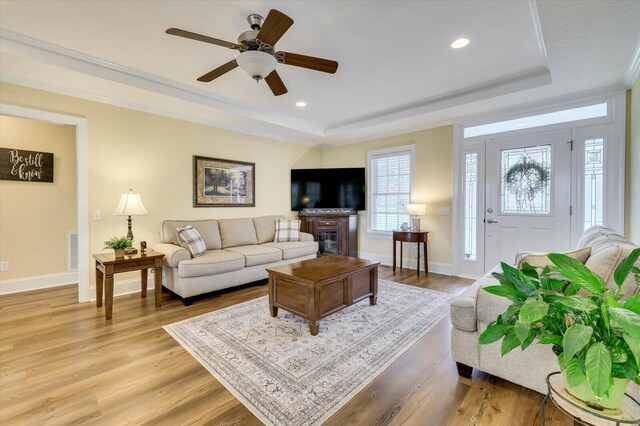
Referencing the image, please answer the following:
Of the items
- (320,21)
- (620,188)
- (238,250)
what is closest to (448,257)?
(620,188)

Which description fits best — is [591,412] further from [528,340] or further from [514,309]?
[514,309]

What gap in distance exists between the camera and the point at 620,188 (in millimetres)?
3209

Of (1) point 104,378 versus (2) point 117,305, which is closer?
(1) point 104,378

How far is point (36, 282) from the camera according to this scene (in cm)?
389

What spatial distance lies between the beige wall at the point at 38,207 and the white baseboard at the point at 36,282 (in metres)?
0.06

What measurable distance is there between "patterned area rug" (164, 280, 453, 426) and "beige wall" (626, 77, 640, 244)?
81.4 inches

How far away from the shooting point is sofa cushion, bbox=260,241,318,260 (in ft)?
14.8

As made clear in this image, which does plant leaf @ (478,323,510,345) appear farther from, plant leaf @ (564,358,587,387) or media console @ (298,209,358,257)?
media console @ (298,209,358,257)

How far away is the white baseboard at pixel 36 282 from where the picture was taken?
Result: 3.68 meters

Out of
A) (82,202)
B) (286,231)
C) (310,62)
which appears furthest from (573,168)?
(82,202)

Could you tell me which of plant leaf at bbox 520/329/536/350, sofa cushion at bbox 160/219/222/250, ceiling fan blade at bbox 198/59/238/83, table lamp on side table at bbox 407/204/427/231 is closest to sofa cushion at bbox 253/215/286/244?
sofa cushion at bbox 160/219/222/250

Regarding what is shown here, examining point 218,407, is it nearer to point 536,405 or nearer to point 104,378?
point 104,378

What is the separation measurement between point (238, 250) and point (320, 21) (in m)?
3.07

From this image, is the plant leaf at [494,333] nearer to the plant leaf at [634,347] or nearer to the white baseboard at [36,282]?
the plant leaf at [634,347]
